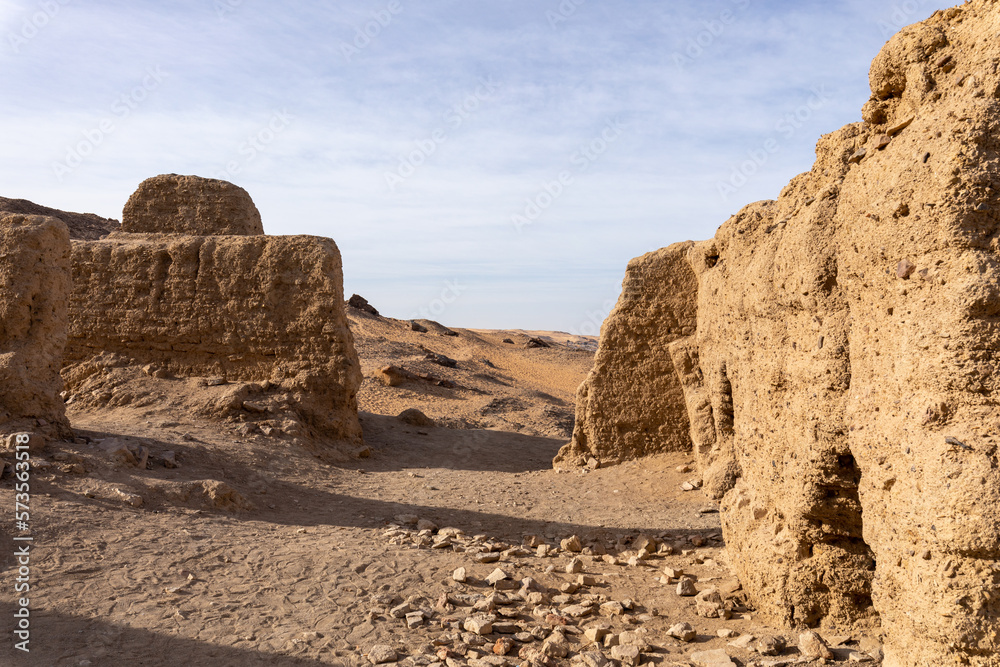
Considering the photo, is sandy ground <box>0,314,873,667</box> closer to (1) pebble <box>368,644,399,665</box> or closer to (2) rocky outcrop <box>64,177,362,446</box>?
(1) pebble <box>368,644,399,665</box>

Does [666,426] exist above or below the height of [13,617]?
above

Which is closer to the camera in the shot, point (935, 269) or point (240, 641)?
point (935, 269)

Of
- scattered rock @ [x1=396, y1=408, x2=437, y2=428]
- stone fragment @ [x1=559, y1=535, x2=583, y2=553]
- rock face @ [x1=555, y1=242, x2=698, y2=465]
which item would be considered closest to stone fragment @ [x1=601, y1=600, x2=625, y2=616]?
stone fragment @ [x1=559, y1=535, x2=583, y2=553]

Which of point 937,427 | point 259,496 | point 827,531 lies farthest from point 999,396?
point 259,496

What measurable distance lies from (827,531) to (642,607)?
1.39 metres

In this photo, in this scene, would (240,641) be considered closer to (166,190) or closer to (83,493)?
(83,493)

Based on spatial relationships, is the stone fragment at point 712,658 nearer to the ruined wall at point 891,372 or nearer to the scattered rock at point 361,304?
the ruined wall at point 891,372

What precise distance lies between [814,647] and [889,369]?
1.51 metres

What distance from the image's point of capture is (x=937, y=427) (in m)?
2.96

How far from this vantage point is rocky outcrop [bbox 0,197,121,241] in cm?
2253

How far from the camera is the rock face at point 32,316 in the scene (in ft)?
22.0

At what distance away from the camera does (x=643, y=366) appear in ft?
27.8

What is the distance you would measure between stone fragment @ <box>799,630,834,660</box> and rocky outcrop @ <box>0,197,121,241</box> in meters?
22.8

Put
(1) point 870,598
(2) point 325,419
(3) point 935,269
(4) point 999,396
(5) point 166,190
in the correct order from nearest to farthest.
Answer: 1. (4) point 999,396
2. (3) point 935,269
3. (1) point 870,598
4. (2) point 325,419
5. (5) point 166,190
